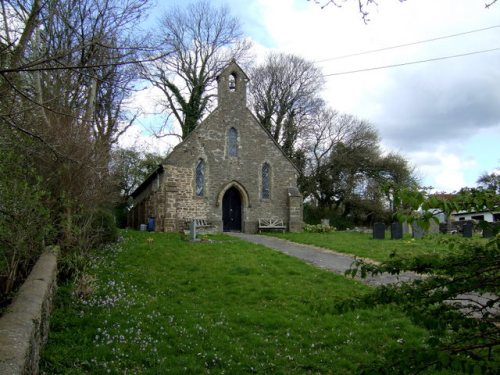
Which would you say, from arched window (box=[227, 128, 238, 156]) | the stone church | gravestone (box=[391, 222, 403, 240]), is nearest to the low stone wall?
the stone church

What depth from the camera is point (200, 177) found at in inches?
953

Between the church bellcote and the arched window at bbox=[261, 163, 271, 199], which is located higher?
the church bellcote

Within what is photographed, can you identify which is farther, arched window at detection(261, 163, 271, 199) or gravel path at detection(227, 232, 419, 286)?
arched window at detection(261, 163, 271, 199)

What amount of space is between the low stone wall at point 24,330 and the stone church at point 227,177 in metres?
17.0

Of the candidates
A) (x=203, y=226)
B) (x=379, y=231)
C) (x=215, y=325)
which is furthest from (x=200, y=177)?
(x=215, y=325)

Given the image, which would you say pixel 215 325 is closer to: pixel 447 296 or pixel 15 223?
pixel 15 223

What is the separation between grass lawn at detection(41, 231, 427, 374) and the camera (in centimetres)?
539

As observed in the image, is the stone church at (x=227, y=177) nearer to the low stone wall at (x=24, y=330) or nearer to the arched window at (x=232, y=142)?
the arched window at (x=232, y=142)

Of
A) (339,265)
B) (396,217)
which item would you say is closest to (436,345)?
(396,217)

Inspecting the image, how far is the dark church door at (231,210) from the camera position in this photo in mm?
25422

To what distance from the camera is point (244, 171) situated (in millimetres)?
25375

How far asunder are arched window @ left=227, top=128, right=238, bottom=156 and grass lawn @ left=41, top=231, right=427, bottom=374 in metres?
14.7

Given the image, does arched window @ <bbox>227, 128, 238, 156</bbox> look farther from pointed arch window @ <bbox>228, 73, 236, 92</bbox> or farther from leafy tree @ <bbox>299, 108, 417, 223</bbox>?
leafy tree @ <bbox>299, 108, 417, 223</bbox>

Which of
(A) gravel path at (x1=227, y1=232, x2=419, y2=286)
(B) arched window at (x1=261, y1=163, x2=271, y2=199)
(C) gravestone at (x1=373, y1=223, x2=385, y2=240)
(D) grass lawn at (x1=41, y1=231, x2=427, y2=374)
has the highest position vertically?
(B) arched window at (x1=261, y1=163, x2=271, y2=199)
